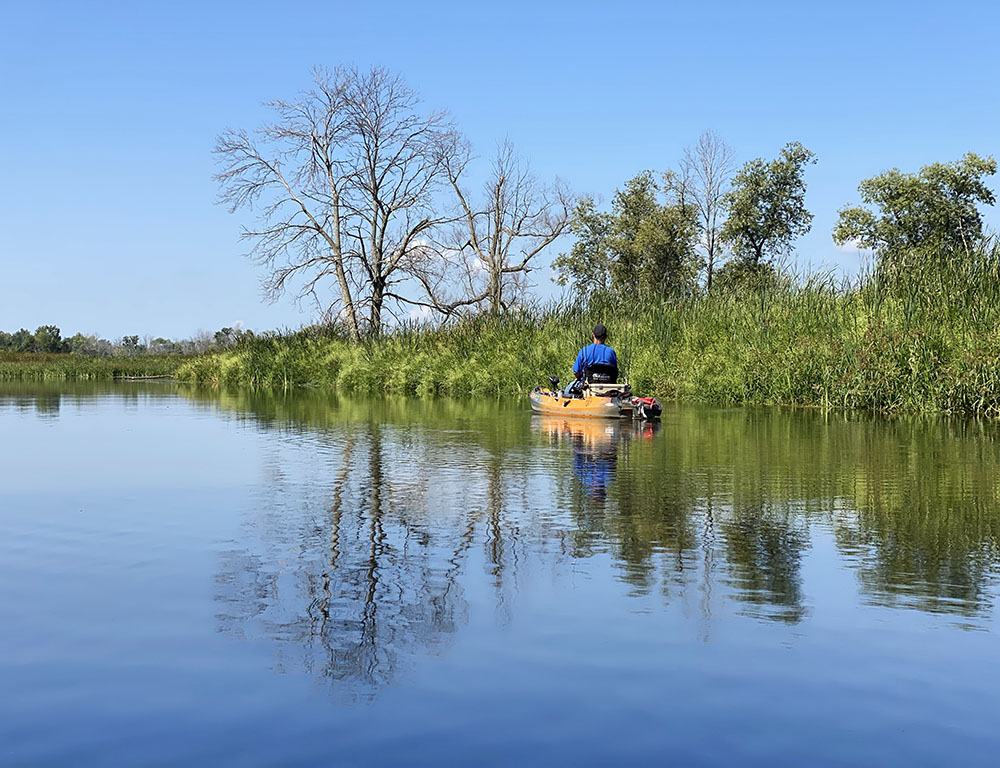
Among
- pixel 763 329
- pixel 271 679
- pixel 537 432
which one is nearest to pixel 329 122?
pixel 763 329

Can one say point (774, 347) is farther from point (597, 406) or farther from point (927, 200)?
point (927, 200)

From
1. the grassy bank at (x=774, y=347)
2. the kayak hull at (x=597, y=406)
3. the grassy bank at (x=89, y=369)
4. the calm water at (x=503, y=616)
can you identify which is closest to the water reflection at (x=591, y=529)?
the calm water at (x=503, y=616)

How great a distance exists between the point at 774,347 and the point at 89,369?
55.4 m

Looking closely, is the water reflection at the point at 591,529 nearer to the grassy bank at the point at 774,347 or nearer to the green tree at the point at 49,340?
the grassy bank at the point at 774,347

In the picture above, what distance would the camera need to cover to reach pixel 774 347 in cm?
2762

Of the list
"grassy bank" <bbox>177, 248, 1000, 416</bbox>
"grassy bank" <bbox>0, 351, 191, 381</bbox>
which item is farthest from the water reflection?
"grassy bank" <bbox>0, 351, 191, 381</bbox>

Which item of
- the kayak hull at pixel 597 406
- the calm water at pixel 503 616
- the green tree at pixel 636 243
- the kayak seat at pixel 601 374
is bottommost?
the calm water at pixel 503 616

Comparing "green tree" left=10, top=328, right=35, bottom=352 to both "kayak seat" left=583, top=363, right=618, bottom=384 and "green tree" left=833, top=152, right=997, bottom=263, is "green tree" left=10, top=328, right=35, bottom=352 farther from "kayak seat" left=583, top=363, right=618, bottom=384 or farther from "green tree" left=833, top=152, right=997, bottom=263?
"kayak seat" left=583, top=363, right=618, bottom=384

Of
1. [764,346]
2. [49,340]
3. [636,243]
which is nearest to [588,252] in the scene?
[636,243]

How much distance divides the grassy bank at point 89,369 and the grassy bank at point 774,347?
32.3 meters

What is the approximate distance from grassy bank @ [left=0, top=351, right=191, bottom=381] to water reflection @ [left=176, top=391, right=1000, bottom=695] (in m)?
56.4

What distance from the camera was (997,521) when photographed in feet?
31.7

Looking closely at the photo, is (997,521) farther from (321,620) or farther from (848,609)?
(321,620)

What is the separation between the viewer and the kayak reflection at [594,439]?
12.9 meters
